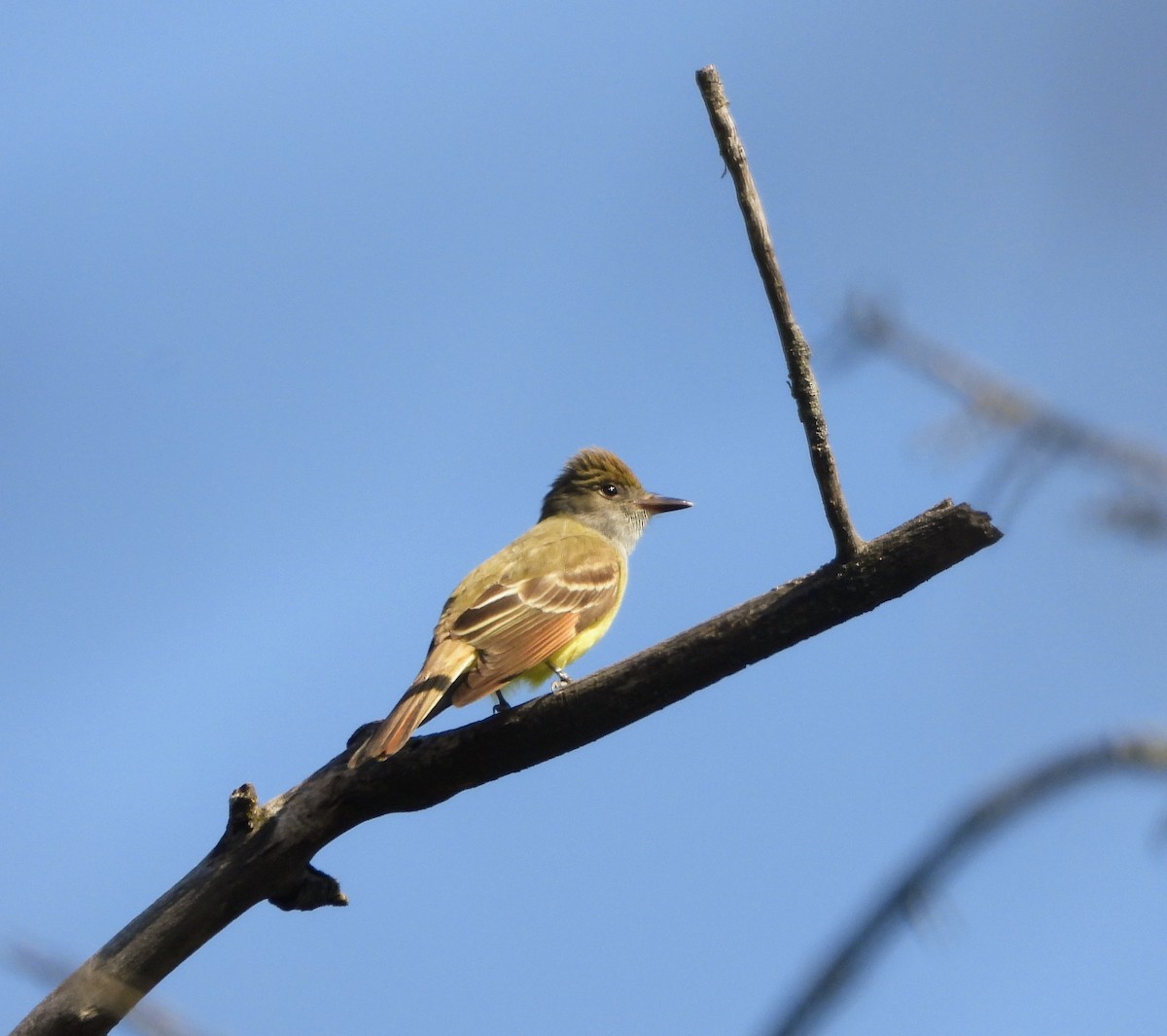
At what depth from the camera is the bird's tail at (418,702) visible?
456 centimetres

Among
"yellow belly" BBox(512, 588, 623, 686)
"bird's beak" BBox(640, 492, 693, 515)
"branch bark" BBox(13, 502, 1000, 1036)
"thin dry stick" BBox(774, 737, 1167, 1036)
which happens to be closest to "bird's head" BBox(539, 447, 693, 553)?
"bird's beak" BBox(640, 492, 693, 515)

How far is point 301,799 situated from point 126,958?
0.69 meters

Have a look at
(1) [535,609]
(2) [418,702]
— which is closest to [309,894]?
(2) [418,702]

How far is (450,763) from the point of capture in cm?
458

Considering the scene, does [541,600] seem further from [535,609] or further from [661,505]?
[661,505]

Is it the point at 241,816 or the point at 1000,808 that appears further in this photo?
the point at 241,816

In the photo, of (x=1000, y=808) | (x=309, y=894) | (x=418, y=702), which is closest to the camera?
(x=1000, y=808)

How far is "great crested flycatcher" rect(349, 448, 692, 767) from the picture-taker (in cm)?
589

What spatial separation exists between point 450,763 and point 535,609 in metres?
2.29

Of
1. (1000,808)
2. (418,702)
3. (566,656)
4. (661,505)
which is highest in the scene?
(661,505)

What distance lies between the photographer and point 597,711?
175 inches

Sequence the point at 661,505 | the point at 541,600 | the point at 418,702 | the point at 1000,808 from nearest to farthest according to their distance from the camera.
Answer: the point at 1000,808
the point at 418,702
the point at 541,600
the point at 661,505

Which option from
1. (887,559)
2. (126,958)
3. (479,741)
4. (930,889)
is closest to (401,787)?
(479,741)

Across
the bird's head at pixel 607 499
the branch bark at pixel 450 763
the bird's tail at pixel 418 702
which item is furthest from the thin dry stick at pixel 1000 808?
the bird's head at pixel 607 499
